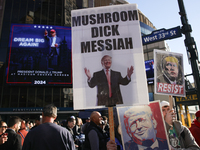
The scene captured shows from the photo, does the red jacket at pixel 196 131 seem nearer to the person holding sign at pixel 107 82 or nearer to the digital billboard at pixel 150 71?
the person holding sign at pixel 107 82

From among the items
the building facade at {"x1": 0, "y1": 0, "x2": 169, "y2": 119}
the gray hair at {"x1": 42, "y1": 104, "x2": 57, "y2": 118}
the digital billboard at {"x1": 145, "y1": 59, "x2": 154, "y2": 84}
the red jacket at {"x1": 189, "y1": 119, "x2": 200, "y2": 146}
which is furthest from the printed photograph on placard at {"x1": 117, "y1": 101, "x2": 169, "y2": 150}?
the digital billboard at {"x1": 145, "y1": 59, "x2": 154, "y2": 84}

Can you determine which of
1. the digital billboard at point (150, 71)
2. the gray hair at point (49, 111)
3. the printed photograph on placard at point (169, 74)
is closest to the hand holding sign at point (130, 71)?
the gray hair at point (49, 111)

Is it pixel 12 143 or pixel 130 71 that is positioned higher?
pixel 130 71

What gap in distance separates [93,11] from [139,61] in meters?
1.18

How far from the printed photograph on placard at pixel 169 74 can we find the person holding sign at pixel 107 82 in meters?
1.44

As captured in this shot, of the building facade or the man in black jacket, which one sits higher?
the building facade

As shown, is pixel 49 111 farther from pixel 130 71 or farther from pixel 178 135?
pixel 178 135

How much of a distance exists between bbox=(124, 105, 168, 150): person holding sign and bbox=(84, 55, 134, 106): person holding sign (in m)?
0.34

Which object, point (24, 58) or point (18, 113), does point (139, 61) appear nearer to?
point (24, 58)

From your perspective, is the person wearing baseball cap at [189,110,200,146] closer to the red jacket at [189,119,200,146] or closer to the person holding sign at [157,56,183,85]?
the red jacket at [189,119,200,146]

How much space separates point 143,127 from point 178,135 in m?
0.56

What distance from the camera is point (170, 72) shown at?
13.3ft

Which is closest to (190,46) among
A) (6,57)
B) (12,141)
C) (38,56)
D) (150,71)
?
(12,141)

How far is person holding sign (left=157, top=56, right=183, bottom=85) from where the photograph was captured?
12.9 ft
